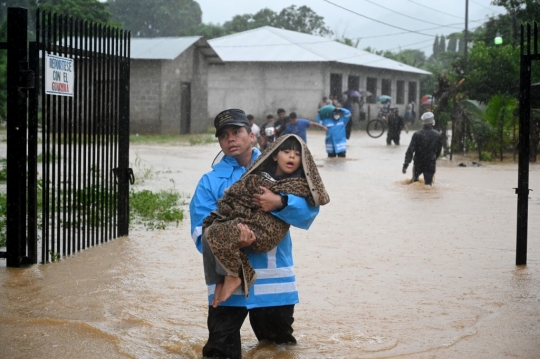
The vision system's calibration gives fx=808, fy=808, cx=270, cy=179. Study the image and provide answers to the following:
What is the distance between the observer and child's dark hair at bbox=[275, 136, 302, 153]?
449 centimetres

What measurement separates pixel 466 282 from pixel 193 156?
16.8 meters

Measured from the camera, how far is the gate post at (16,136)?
24.1ft

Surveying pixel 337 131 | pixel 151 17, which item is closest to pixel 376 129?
pixel 337 131

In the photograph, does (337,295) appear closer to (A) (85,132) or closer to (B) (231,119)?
(B) (231,119)

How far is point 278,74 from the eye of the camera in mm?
42656

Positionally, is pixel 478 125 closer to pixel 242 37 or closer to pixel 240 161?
pixel 240 161

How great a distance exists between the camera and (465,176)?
61.7 ft

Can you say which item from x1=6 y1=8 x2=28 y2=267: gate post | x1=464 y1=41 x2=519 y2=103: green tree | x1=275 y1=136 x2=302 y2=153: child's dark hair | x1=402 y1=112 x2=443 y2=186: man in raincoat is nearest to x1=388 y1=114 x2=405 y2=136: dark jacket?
x1=464 y1=41 x2=519 y2=103: green tree

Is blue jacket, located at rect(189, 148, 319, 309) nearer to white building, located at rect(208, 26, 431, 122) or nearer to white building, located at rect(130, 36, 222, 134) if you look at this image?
white building, located at rect(130, 36, 222, 134)

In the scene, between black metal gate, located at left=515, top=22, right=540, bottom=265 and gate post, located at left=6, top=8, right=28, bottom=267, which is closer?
gate post, located at left=6, top=8, right=28, bottom=267

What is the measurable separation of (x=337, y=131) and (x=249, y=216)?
61.1 feet

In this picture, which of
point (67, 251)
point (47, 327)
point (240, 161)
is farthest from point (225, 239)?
point (67, 251)

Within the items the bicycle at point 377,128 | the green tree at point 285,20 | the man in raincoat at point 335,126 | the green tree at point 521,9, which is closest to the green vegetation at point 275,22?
the green tree at point 285,20

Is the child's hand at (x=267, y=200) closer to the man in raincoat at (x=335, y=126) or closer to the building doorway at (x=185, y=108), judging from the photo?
the man in raincoat at (x=335, y=126)
